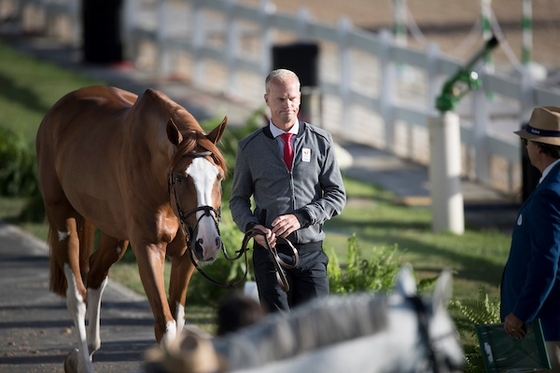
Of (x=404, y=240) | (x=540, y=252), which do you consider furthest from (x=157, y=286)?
(x=404, y=240)

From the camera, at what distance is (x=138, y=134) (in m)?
5.80

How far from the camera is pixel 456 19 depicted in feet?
99.3

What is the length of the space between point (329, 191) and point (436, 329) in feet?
7.15

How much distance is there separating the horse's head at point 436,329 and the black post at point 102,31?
17740 mm

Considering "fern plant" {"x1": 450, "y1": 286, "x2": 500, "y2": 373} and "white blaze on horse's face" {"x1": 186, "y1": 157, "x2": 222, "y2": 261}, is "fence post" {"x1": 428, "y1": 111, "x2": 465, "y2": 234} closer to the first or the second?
"fern plant" {"x1": 450, "y1": 286, "x2": 500, "y2": 373}

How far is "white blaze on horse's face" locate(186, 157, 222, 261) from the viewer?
4.98 m

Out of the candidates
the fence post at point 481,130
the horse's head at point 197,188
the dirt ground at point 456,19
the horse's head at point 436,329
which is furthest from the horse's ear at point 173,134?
the dirt ground at point 456,19

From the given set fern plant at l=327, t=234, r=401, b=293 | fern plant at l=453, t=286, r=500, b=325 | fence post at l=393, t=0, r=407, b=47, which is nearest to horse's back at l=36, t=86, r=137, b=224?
fern plant at l=327, t=234, r=401, b=293

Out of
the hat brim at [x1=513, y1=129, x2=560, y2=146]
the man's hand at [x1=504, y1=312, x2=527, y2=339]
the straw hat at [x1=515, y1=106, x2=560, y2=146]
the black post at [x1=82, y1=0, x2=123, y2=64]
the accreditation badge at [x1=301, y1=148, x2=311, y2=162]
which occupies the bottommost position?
the man's hand at [x1=504, y1=312, x2=527, y2=339]

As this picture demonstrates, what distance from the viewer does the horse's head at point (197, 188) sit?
501 cm

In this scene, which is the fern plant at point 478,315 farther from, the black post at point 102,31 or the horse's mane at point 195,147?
the black post at point 102,31

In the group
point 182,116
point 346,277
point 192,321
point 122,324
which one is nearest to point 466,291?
point 346,277

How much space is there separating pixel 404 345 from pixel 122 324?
5178 millimetres

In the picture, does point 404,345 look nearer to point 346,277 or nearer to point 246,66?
point 346,277
